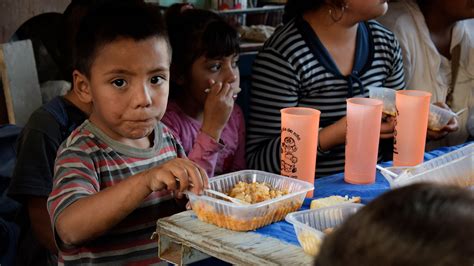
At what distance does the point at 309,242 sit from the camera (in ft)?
4.12

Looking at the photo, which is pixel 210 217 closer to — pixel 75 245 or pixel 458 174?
pixel 75 245

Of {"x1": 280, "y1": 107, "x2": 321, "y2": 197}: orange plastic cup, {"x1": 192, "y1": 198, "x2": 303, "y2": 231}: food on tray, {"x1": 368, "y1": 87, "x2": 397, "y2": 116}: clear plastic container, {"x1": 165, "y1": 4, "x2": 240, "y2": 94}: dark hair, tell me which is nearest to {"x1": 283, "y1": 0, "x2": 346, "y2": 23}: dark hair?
{"x1": 165, "y1": 4, "x2": 240, "y2": 94}: dark hair

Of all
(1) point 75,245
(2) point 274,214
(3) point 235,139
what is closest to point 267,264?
(2) point 274,214

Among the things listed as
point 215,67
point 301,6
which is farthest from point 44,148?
point 301,6

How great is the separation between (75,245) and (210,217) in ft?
1.16

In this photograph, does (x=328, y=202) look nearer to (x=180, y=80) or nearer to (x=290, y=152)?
(x=290, y=152)

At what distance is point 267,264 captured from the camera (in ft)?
4.02

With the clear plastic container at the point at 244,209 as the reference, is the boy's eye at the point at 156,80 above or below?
above

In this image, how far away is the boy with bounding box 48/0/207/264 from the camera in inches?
61.7

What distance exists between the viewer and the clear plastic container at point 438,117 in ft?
7.08

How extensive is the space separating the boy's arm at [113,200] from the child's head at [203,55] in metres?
0.87

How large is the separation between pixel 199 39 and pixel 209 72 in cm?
12

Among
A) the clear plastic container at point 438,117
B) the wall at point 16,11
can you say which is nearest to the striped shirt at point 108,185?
the clear plastic container at point 438,117

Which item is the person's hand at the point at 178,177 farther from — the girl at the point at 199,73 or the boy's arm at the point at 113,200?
the girl at the point at 199,73
